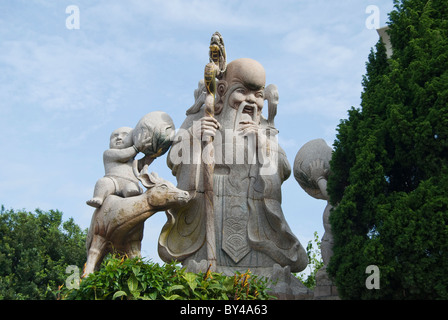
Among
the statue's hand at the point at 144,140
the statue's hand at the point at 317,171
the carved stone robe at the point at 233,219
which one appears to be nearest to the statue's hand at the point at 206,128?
the carved stone robe at the point at 233,219

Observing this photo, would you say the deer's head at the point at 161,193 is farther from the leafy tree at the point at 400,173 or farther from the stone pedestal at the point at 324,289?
the stone pedestal at the point at 324,289

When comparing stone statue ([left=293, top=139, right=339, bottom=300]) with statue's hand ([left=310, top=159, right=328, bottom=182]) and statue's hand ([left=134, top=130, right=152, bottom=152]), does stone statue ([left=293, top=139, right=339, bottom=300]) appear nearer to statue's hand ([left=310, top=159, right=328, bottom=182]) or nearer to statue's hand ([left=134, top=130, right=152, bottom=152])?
statue's hand ([left=310, top=159, right=328, bottom=182])

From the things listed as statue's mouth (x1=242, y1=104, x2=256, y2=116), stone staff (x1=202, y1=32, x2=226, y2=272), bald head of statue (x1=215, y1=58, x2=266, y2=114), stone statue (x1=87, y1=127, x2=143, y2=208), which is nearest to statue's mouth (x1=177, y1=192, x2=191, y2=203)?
stone staff (x1=202, y1=32, x2=226, y2=272)

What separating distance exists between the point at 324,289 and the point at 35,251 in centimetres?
1261

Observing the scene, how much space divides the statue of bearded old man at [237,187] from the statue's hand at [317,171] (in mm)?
326

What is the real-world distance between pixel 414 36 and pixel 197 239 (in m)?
3.77

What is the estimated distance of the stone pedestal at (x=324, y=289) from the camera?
7387 mm

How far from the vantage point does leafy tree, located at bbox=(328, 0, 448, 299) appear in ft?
19.2

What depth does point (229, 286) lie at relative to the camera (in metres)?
5.63

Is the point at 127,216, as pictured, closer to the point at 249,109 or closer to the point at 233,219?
the point at 233,219

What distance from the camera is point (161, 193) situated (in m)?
7.32
